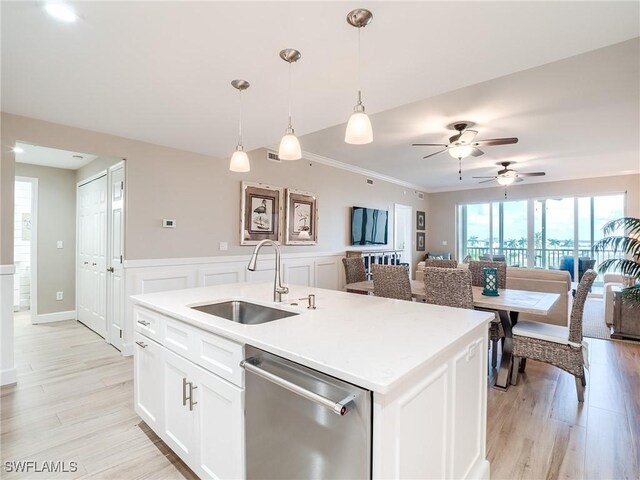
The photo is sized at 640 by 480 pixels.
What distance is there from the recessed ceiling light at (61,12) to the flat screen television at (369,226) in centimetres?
491

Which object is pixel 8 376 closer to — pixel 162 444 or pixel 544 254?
pixel 162 444

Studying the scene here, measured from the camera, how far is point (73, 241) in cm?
511

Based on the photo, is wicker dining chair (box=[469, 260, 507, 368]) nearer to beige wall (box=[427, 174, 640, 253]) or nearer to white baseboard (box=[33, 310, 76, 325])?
beige wall (box=[427, 174, 640, 253])

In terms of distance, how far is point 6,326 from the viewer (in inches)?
114

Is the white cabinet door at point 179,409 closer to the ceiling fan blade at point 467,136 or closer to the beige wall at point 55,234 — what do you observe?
the ceiling fan blade at point 467,136

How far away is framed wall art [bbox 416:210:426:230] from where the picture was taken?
27.7 feet

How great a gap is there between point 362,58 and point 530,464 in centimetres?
260

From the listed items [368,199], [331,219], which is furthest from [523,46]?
[368,199]

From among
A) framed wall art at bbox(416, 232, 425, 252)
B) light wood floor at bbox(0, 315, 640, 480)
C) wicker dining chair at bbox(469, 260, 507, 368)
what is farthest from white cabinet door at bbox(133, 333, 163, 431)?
framed wall art at bbox(416, 232, 425, 252)

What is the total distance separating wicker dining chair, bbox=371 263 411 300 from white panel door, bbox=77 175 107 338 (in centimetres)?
343

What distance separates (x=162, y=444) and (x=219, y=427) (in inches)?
35.9

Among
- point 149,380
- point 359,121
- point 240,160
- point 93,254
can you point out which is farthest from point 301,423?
point 93,254

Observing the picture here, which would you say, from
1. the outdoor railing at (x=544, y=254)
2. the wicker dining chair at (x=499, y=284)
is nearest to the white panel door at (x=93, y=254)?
the wicker dining chair at (x=499, y=284)

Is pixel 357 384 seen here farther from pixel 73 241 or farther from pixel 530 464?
pixel 73 241
